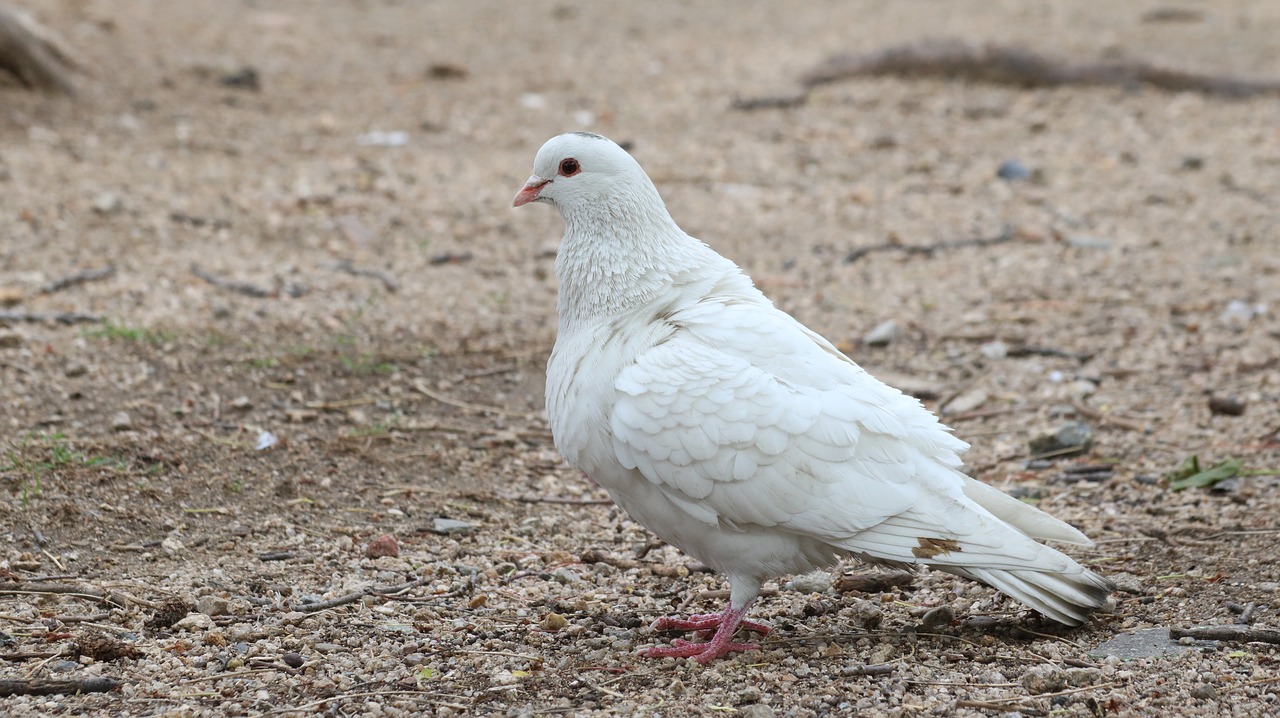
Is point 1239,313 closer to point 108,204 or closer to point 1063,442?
point 1063,442

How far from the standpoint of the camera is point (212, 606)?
Answer: 3695mm

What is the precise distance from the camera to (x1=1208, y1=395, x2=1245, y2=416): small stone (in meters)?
5.28

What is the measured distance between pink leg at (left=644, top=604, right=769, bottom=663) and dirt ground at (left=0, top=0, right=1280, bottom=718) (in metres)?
0.05

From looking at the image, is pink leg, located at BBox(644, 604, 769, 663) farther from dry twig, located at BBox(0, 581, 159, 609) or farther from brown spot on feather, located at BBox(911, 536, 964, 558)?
dry twig, located at BBox(0, 581, 159, 609)

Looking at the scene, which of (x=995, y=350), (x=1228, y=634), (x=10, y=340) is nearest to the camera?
(x=1228, y=634)

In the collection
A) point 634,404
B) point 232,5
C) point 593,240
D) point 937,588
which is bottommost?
point 937,588

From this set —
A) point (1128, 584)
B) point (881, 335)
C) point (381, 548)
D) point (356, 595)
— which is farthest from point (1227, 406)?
point (356, 595)

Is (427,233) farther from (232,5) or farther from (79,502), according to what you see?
(232,5)

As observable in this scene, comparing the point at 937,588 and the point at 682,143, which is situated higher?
the point at 682,143

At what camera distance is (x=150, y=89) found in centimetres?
994

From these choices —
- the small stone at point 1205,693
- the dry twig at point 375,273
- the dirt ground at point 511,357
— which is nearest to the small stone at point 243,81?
the dirt ground at point 511,357

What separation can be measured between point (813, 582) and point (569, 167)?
1.63m

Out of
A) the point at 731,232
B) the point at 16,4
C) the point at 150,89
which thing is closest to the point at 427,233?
the point at 731,232

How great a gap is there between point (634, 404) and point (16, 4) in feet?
35.3
